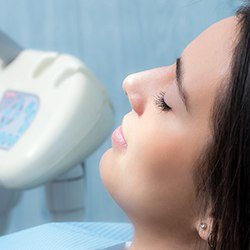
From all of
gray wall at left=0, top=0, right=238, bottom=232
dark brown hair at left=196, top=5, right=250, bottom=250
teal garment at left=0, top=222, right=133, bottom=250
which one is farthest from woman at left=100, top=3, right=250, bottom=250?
gray wall at left=0, top=0, right=238, bottom=232

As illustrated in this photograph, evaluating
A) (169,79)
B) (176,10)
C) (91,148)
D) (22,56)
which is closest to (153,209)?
(169,79)

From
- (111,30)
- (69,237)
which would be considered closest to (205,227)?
(69,237)

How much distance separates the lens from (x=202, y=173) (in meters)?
0.67

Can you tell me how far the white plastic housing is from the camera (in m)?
1.05

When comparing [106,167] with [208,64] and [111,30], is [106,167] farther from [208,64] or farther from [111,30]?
[111,30]

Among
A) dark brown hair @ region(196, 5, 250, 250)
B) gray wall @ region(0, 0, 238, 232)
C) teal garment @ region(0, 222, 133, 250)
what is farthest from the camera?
gray wall @ region(0, 0, 238, 232)

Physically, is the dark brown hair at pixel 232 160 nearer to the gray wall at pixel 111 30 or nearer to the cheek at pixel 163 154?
the cheek at pixel 163 154

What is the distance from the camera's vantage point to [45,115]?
3.62 feet

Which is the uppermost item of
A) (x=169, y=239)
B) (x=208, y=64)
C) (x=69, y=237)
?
(x=208, y=64)

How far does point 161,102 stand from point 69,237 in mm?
405

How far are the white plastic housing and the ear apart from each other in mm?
430

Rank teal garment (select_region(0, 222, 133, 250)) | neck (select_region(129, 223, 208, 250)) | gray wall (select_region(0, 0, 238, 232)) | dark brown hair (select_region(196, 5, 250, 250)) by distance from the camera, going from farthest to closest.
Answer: gray wall (select_region(0, 0, 238, 232)) < teal garment (select_region(0, 222, 133, 250)) < neck (select_region(129, 223, 208, 250)) < dark brown hair (select_region(196, 5, 250, 250))

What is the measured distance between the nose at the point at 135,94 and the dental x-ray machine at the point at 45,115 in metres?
0.34

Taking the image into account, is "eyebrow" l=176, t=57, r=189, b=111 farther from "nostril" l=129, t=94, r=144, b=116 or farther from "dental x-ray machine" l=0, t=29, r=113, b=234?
"dental x-ray machine" l=0, t=29, r=113, b=234
